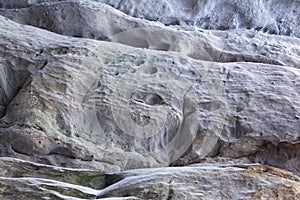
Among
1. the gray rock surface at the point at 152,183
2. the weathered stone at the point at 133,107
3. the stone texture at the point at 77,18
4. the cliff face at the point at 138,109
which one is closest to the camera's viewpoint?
the gray rock surface at the point at 152,183

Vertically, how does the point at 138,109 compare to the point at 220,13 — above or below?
below

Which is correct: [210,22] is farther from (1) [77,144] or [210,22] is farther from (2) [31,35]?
(1) [77,144]

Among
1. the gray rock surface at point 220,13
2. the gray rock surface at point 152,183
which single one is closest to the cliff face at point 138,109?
the gray rock surface at point 152,183

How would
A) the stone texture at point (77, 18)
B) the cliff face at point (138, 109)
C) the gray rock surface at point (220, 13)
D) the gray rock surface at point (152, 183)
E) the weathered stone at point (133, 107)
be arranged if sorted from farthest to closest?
the gray rock surface at point (220, 13)
the stone texture at point (77, 18)
the weathered stone at point (133, 107)
the cliff face at point (138, 109)
the gray rock surface at point (152, 183)

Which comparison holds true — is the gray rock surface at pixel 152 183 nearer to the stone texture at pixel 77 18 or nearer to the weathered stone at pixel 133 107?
the weathered stone at pixel 133 107

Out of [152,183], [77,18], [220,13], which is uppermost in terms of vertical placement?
[220,13]

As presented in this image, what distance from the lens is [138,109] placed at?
13.4 ft

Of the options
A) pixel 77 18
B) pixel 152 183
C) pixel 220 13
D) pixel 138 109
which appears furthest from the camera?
pixel 220 13

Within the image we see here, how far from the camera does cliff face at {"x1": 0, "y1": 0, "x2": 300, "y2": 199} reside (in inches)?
124

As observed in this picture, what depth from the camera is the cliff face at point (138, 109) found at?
315 centimetres

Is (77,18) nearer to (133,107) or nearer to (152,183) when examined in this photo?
(133,107)

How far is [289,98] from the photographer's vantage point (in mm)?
4340

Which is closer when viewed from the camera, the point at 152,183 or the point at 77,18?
the point at 152,183

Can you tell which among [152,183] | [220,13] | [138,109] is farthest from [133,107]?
[220,13]
